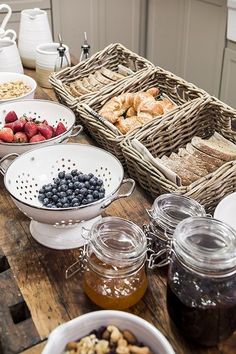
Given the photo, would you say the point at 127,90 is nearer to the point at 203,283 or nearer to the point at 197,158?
the point at 197,158

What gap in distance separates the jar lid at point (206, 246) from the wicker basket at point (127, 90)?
1.53ft

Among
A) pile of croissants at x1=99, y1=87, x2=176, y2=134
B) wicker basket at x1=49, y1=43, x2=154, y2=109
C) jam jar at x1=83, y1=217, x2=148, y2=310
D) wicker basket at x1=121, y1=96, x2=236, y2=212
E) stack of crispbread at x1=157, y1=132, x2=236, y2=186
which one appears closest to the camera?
jam jar at x1=83, y1=217, x2=148, y2=310

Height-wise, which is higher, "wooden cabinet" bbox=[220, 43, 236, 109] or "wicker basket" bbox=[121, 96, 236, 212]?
"wicker basket" bbox=[121, 96, 236, 212]

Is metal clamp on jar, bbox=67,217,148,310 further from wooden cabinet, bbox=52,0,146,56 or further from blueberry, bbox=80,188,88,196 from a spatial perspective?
wooden cabinet, bbox=52,0,146,56

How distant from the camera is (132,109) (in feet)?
4.44

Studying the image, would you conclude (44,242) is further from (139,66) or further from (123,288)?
(139,66)

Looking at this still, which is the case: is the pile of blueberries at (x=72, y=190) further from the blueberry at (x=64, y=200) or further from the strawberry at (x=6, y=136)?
the strawberry at (x=6, y=136)

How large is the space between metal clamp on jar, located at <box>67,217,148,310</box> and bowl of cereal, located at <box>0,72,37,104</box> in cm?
75

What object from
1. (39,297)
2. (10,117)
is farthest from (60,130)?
(39,297)

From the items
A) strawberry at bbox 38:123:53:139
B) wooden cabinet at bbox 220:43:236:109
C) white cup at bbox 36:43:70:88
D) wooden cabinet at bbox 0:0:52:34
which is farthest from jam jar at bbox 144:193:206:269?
wooden cabinet at bbox 0:0:52:34

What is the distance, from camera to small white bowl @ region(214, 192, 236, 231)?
0.93m

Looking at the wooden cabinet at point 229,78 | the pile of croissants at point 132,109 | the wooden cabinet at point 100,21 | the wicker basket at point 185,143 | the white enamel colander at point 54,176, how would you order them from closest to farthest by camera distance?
the white enamel colander at point 54,176, the wicker basket at point 185,143, the pile of croissants at point 132,109, the wooden cabinet at point 229,78, the wooden cabinet at point 100,21

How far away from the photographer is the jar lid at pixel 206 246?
655mm

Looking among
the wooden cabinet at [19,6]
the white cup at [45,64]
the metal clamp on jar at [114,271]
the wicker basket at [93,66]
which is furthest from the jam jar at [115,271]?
the wooden cabinet at [19,6]
